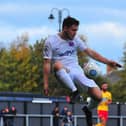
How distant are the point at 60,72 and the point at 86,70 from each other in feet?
1.93

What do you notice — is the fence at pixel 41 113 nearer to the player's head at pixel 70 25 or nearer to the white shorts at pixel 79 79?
the white shorts at pixel 79 79

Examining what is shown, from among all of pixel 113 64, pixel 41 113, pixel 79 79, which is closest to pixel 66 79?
pixel 79 79

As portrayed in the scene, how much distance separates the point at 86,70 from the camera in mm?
13719

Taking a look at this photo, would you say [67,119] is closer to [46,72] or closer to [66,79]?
[66,79]

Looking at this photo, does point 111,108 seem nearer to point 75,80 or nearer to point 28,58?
point 75,80

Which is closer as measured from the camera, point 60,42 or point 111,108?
point 60,42

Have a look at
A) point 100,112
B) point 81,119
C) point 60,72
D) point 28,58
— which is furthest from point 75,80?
point 28,58

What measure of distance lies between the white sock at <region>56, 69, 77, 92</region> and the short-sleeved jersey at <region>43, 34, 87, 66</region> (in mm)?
187

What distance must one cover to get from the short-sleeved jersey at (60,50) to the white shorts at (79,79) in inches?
5.5

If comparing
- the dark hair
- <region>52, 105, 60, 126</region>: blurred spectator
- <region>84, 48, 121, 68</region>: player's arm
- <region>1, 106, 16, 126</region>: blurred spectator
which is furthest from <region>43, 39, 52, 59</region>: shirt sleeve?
<region>52, 105, 60, 126</region>: blurred spectator

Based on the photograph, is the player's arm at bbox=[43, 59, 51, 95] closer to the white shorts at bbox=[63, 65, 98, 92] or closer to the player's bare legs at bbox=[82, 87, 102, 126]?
the white shorts at bbox=[63, 65, 98, 92]

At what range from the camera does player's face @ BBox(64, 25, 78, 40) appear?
13.2 meters

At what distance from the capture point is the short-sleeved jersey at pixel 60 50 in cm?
1341

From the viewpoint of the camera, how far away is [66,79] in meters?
13.4
